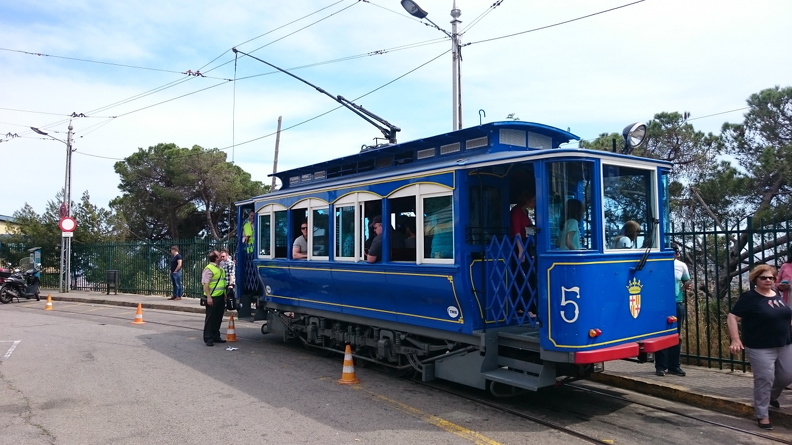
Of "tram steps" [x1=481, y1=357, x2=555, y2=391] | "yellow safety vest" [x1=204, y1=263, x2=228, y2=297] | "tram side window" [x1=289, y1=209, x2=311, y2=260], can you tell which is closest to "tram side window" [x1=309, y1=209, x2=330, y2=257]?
"tram side window" [x1=289, y1=209, x2=311, y2=260]

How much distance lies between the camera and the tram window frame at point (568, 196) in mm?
6125

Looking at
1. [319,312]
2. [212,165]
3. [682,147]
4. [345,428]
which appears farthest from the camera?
[212,165]

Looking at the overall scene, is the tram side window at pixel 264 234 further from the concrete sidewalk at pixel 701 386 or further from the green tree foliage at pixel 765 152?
the green tree foliage at pixel 765 152

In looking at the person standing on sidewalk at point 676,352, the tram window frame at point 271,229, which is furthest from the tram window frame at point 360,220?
the person standing on sidewalk at point 676,352

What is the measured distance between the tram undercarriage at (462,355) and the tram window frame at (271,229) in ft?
5.64

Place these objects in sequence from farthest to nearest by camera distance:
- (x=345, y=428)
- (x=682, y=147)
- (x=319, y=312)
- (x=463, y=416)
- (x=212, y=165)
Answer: (x=212, y=165), (x=682, y=147), (x=319, y=312), (x=463, y=416), (x=345, y=428)

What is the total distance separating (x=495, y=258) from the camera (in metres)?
6.71

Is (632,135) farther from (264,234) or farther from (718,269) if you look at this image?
(264,234)

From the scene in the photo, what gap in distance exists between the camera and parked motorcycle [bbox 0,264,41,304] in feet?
67.8

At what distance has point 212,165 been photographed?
33.1 metres

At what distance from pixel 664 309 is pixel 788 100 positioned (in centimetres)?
1413

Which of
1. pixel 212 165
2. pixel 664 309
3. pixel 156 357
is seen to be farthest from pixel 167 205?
pixel 664 309

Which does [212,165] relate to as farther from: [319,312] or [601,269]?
[601,269]

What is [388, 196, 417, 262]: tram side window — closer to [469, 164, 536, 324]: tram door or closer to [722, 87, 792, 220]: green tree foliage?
[469, 164, 536, 324]: tram door
